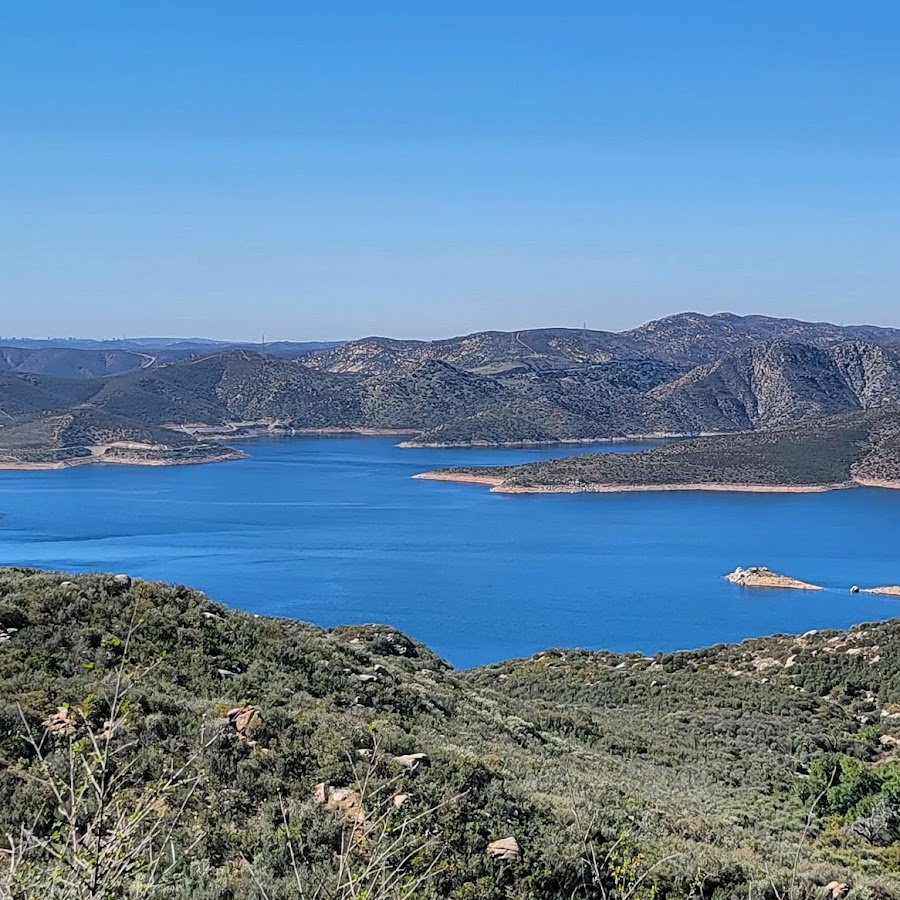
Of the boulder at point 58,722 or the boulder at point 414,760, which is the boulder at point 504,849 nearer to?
the boulder at point 414,760

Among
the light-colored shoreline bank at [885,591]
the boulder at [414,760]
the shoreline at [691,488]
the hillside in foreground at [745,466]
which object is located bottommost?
the light-colored shoreline bank at [885,591]

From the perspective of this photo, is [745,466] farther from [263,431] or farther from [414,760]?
[414,760]

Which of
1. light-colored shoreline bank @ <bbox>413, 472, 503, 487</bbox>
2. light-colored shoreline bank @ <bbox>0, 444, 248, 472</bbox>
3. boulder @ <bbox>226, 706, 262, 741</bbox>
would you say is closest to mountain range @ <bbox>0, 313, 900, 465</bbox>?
light-colored shoreline bank @ <bbox>0, 444, 248, 472</bbox>

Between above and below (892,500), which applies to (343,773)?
above

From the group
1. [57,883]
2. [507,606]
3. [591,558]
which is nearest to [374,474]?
[591,558]

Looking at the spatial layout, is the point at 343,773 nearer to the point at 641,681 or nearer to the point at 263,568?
the point at 641,681

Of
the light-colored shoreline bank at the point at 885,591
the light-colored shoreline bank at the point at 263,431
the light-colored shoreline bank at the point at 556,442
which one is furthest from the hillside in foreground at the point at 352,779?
the light-colored shoreline bank at the point at 263,431

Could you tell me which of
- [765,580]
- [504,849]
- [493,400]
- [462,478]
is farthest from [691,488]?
[504,849]
